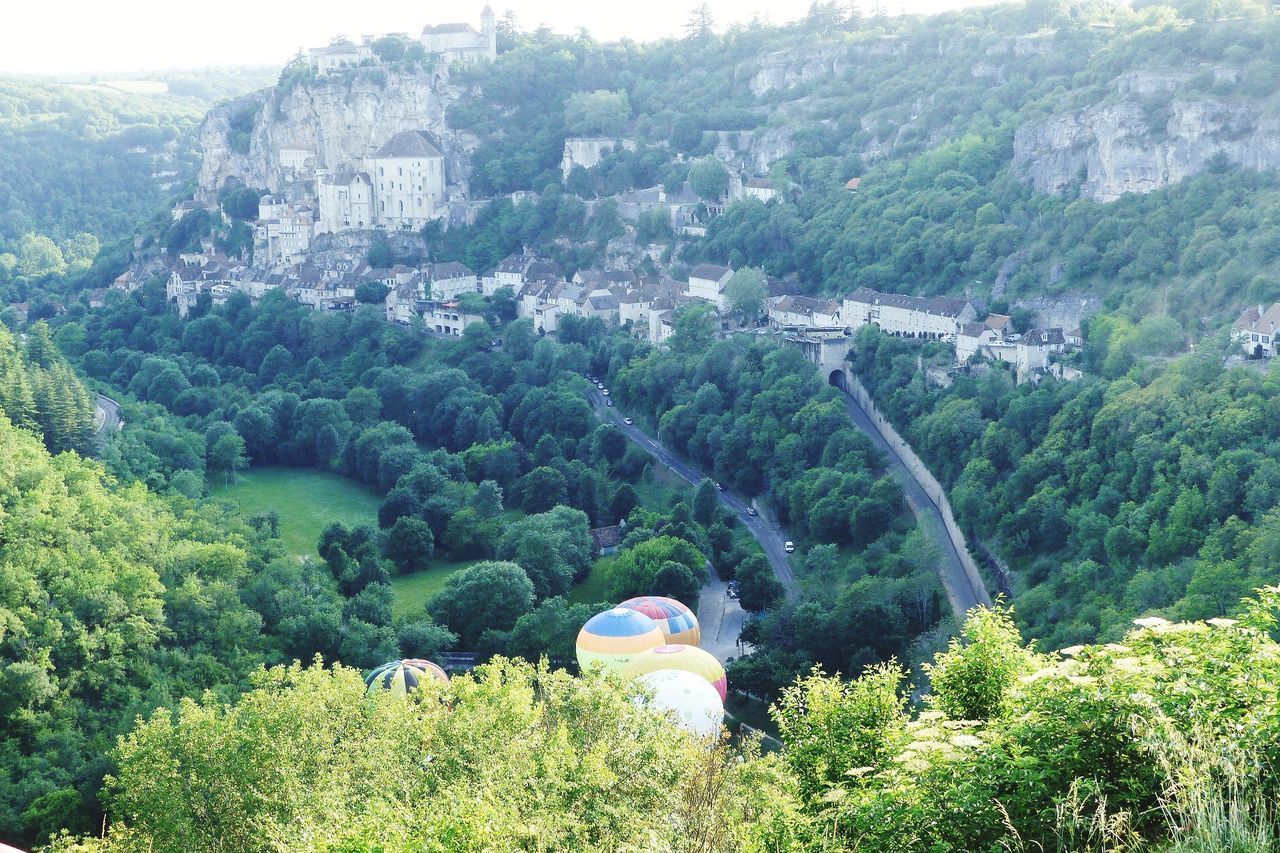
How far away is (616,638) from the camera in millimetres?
27953

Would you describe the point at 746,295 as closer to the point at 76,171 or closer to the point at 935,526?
the point at 935,526

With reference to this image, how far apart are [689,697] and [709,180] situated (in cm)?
4259

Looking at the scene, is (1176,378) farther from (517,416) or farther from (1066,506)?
(517,416)

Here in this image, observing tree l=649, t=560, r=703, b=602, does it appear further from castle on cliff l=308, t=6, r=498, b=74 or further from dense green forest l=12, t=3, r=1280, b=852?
castle on cliff l=308, t=6, r=498, b=74

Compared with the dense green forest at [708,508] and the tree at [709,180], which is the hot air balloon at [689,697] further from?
the tree at [709,180]

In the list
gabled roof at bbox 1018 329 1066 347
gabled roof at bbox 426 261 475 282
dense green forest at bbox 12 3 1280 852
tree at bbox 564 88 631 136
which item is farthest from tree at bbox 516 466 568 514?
tree at bbox 564 88 631 136

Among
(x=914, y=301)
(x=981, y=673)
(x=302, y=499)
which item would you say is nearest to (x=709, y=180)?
(x=914, y=301)

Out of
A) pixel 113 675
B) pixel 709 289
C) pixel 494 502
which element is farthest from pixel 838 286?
pixel 113 675

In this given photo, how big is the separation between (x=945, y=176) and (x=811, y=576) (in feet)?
81.6

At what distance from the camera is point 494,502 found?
138 feet

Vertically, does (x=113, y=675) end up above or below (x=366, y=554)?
above

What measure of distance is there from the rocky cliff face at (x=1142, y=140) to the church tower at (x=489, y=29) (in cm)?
3804

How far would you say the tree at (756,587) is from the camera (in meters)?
33.9

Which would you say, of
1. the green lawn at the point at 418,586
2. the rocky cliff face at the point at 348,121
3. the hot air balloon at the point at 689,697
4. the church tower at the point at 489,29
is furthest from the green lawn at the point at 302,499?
the church tower at the point at 489,29
